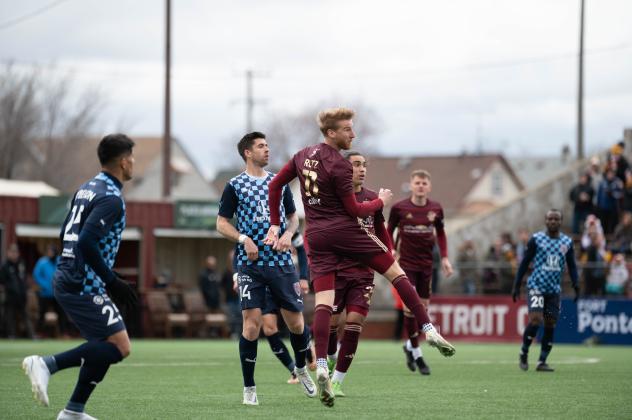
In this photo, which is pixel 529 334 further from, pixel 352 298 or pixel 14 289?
pixel 14 289

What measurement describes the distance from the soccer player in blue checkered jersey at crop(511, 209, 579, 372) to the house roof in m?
74.0

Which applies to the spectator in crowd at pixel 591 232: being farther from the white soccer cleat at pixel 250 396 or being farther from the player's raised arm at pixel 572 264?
the white soccer cleat at pixel 250 396

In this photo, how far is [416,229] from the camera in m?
15.2

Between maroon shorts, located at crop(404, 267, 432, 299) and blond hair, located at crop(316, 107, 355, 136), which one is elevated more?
blond hair, located at crop(316, 107, 355, 136)

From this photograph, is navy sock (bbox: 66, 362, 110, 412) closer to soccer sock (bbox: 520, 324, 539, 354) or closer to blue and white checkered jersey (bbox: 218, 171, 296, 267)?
blue and white checkered jersey (bbox: 218, 171, 296, 267)

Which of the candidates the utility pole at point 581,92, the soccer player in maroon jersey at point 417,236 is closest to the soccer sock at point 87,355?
the soccer player in maroon jersey at point 417,236

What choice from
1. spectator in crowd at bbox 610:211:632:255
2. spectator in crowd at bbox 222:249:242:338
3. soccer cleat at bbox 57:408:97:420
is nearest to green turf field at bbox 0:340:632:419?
soccer cleat at bbox 57:408:97:420

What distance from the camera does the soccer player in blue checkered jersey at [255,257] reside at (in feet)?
33.8

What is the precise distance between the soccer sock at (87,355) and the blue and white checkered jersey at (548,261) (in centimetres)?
807

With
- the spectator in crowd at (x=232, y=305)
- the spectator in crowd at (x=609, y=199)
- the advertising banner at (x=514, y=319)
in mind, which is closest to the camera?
the advertising banner at (x=514, y=319)

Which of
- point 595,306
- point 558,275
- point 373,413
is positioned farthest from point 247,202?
point 595,306

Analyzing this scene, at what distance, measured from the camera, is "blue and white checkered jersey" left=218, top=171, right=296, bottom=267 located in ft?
34.2

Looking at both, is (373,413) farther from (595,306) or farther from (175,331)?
(175,331)

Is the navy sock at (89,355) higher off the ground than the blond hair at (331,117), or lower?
lower
